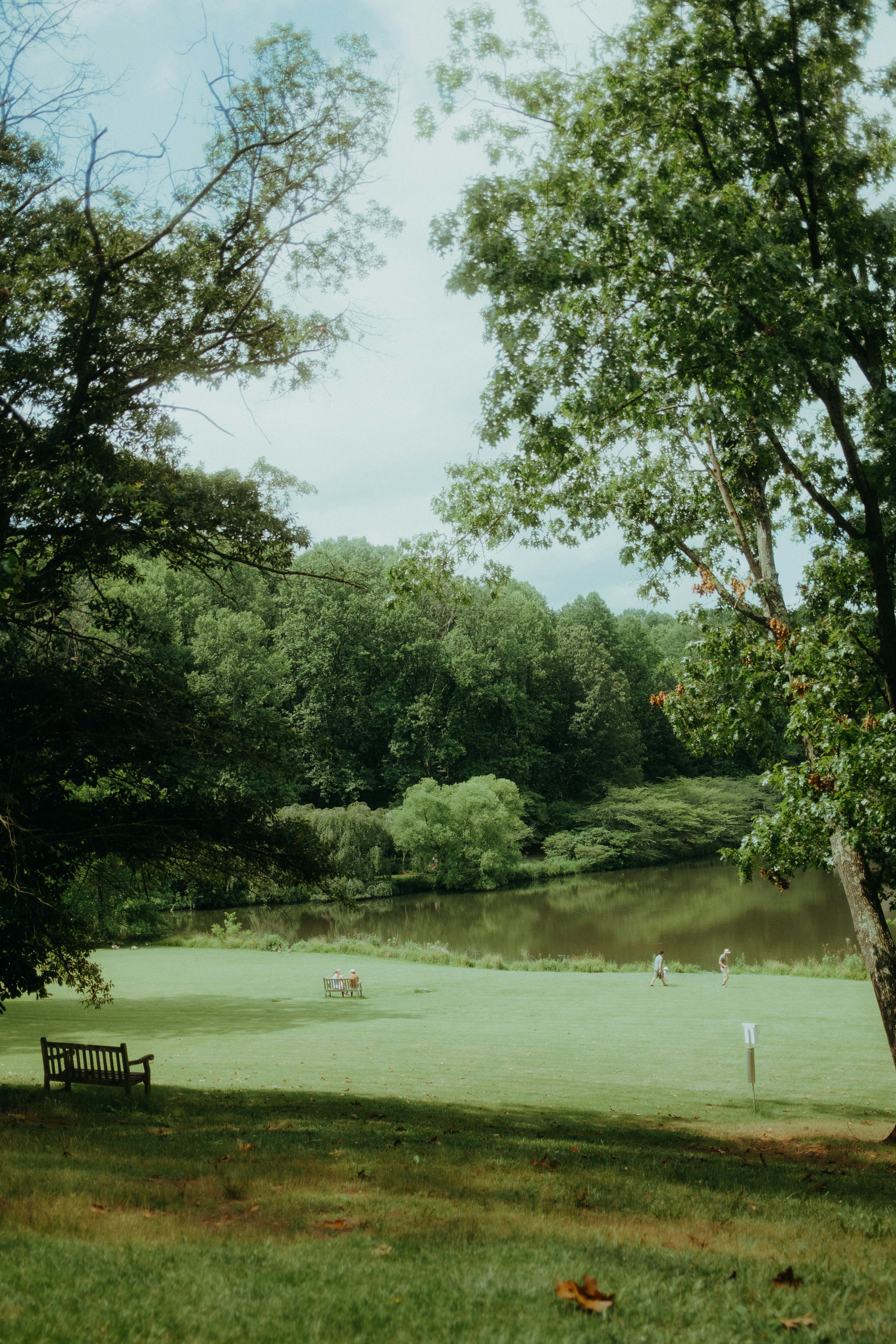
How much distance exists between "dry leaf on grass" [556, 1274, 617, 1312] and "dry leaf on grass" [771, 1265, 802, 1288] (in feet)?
2.68

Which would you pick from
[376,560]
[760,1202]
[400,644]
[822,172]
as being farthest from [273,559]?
[376,560]

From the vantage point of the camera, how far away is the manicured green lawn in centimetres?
1284

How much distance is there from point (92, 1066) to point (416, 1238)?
7971mm

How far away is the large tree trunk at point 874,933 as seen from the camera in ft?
34.3

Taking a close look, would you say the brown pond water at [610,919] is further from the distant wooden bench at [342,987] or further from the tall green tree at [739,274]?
the tall green tree at [739,274]

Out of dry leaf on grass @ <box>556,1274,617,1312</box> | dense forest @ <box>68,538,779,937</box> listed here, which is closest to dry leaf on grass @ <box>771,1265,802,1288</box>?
dry leaf on grass @ <box>556,1274,617,1312</box>

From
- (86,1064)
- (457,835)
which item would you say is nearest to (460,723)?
(457,835)

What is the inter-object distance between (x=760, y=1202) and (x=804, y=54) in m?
9.90

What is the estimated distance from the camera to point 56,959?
10.5m

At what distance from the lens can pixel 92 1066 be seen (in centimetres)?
Result: 1143

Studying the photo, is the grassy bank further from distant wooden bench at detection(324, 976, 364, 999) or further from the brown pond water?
the brown pond water

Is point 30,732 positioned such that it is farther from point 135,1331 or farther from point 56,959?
point 135,1331

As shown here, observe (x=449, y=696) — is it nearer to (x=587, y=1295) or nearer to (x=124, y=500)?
(x=124, y=500)

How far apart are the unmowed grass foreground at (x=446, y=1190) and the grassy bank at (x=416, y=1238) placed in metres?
0.02
